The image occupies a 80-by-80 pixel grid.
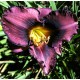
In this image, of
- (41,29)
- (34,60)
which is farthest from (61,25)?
(34,60)

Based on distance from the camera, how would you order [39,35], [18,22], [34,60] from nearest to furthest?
[18,22], [39,35], [34,60]

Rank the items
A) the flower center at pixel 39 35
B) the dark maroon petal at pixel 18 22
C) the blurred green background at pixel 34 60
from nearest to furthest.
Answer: the dark maroon petal at pixel 18 22 < the flower center at pixel 39 35 < the blurred green background at pixel 34 60

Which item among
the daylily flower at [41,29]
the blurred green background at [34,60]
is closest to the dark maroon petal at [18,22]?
the daylily flower at [41,29]

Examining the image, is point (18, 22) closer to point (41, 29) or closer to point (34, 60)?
point (41, 29)

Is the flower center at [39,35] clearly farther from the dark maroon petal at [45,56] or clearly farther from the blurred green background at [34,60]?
the blurred green background at [34,60]

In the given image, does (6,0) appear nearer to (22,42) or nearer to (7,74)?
(22,42)

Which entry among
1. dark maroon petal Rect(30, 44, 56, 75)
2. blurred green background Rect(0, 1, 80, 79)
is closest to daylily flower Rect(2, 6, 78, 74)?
dark maroon petal Rect(30, 44, 56, 75)

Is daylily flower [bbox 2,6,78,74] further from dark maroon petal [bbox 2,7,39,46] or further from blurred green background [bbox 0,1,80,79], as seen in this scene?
blurred green background [bbox 0,1,80,79]
